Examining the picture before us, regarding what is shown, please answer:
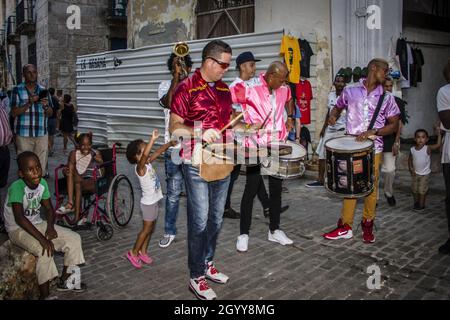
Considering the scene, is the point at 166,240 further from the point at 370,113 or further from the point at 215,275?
the point at 370,113

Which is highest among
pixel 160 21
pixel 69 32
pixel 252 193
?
pixel 69 32

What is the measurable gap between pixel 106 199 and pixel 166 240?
1.01 meters

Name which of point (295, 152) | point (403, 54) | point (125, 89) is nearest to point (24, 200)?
point (295, 152)

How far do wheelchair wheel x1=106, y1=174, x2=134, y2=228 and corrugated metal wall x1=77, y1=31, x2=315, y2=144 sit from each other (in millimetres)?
4900

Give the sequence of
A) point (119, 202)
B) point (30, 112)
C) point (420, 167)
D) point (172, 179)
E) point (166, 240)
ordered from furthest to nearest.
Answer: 1. point (30, 112)
2. point (420, 167)
3. point (119, 202)
4. point (166, 240)
5. point (172, 179)

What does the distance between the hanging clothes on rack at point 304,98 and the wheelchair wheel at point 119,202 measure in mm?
4200

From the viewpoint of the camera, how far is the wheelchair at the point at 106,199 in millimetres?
5035

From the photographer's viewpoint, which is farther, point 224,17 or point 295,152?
point 224,17

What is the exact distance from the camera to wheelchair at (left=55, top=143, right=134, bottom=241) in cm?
504

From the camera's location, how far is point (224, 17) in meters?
10.8

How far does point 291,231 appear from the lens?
532 centimetres

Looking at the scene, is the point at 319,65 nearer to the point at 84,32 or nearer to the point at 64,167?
the point at 64,167
